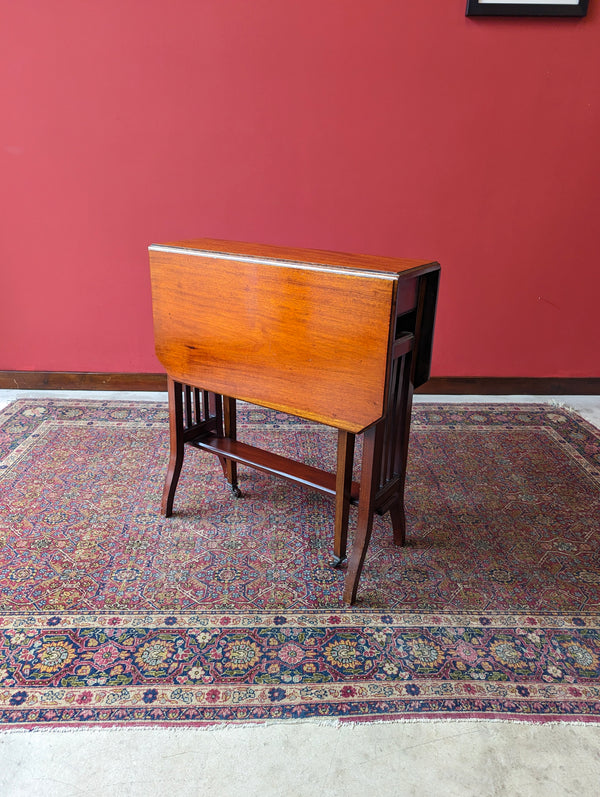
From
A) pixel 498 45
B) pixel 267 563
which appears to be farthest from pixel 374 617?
pixel 498 45

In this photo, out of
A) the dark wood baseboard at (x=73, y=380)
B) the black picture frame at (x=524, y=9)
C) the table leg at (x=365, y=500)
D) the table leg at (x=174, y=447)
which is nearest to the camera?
the table leg at (x=365, y=500)

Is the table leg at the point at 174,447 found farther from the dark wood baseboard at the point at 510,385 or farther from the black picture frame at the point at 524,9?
the black picture frame at the point at 524,9

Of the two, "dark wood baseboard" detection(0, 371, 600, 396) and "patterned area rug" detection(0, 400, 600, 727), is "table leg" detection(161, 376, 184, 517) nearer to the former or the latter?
"patterned area rug" detection(0, 400, 600, 727)

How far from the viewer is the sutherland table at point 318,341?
5.16 feet

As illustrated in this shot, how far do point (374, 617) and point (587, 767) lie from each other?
2.06 ft

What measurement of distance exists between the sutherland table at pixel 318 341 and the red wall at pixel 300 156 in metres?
1.27

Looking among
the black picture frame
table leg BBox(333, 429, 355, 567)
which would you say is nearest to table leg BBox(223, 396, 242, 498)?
table leg BBox(333, 429, 355, 567)

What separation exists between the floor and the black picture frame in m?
3.04

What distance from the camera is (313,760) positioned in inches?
51.7

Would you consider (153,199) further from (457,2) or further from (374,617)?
(374,617)

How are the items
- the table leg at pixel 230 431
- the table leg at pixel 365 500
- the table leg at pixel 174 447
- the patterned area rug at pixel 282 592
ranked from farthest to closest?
the table leg at pixel 230 431 < the table leg at pixel 174 447 < the table leg at pixel 365 500 < the patterned area rug at pixel 282 592

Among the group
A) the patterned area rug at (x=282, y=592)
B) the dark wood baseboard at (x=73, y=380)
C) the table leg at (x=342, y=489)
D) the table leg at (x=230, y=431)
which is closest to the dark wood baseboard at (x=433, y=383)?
the dark wood baseboard at (x=73, y=380)

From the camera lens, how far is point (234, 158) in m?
3.08

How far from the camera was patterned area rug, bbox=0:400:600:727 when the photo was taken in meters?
1.47
